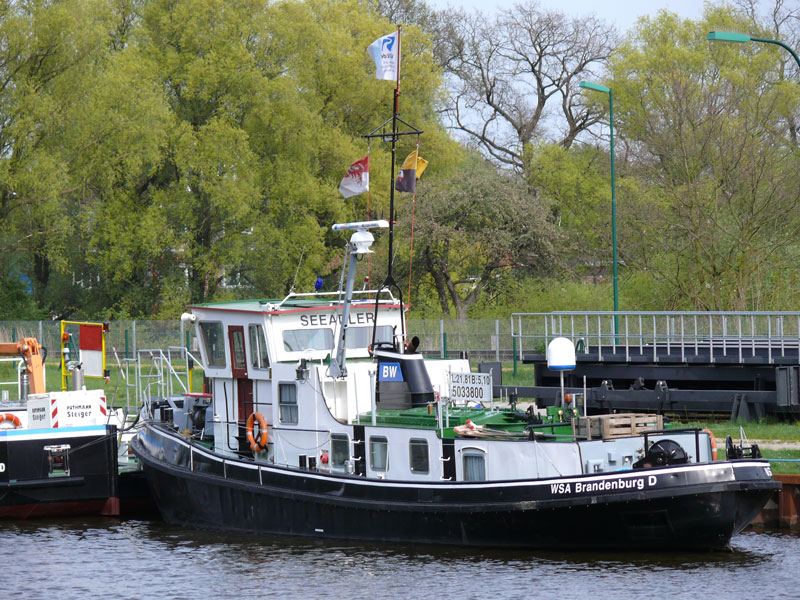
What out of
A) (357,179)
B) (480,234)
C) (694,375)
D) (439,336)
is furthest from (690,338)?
(357,179)

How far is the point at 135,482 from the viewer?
24625mm

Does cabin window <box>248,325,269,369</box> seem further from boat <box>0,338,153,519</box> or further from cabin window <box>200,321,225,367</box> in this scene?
boat <box>0,338,153,519</box>

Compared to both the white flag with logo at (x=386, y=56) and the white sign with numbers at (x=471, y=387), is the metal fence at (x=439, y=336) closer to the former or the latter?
the white flag with logo at (x=386, y=56)

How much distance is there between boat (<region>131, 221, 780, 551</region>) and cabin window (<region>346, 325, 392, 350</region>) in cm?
4

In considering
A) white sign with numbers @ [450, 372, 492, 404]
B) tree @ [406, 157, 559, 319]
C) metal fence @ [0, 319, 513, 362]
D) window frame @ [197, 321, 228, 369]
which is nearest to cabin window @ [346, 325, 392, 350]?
window frame @ [197, 321, 228, 369]

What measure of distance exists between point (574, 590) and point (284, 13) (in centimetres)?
4005

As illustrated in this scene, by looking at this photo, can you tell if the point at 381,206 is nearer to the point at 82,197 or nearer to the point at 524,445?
the point at 82,197

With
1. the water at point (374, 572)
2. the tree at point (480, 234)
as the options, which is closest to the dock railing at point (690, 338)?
the tree at point (480, 234)

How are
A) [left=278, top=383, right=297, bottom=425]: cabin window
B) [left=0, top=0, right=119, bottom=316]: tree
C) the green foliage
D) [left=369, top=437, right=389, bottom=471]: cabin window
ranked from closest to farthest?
[left=369, top=437, right=389, bottom=471]: cabin window < [left=278, top=383, right=297, bottom=425]: cabin window < [left=0, top=0, right=119, bottom=316]: tree < the green foliage

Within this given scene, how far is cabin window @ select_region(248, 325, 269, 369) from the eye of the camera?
68.3 feet

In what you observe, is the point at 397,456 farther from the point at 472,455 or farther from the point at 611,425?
the point at 611,425

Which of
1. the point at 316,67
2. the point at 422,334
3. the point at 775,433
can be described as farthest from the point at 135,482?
the point at 316,67

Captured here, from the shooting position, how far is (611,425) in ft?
59.6

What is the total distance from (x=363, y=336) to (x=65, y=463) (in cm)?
686
